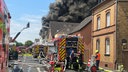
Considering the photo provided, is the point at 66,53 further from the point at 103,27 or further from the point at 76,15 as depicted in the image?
the point at 76,15

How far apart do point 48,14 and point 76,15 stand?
12.6 metres

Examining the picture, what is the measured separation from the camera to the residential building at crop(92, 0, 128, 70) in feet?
104

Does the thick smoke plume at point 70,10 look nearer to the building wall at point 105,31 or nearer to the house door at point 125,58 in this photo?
the building wall at point 105,31

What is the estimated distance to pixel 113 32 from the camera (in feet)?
107

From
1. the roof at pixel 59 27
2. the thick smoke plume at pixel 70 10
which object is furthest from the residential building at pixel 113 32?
the roof at pixel 59 27

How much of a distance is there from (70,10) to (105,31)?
48742 millimetres

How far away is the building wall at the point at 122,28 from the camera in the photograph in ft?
104

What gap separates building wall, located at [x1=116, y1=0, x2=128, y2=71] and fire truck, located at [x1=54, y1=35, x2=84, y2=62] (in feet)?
17.1

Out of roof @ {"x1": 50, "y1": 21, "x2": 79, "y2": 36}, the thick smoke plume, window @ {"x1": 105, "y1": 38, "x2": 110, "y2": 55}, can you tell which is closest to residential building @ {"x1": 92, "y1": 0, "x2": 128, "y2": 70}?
window @ {"x1": 105, "y1": 38, "x2": 110, "y2": 55}

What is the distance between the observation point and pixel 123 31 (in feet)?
105

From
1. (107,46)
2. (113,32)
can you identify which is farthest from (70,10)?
(113,32)

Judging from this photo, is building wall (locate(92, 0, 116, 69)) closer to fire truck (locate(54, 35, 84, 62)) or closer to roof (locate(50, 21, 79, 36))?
fire truck (locate(54, 35, 84, 62))

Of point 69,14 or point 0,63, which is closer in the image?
point 0,63

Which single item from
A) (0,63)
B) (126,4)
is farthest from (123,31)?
(0,63)
